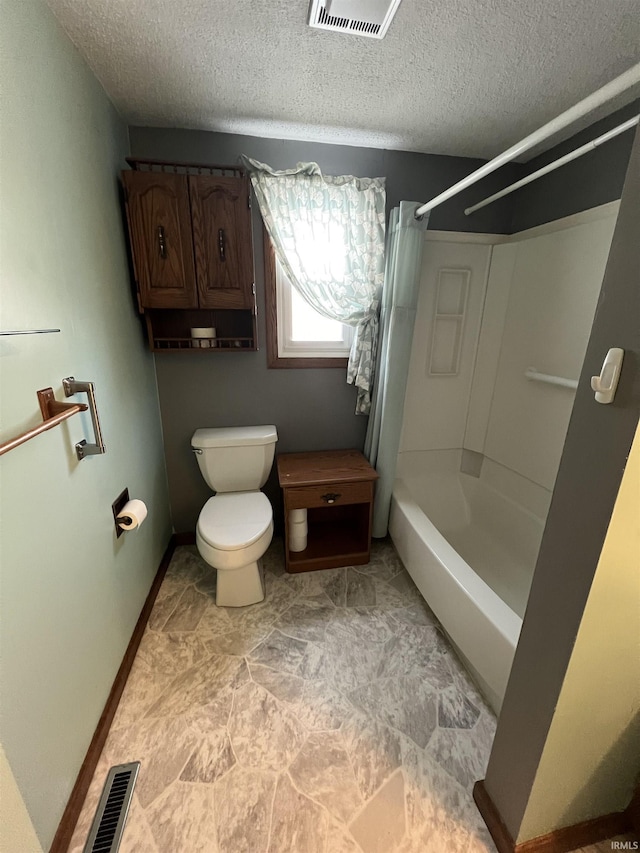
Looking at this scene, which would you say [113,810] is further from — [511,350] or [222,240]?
[511,350]

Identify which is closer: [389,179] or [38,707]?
[38,707]

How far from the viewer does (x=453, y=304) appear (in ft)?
7.12

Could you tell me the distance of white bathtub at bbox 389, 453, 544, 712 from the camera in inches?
51.0

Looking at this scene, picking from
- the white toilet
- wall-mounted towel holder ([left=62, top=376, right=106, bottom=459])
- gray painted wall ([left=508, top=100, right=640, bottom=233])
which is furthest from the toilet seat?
gray painted wall ([left=508, top=100, right=640, bottom=233])

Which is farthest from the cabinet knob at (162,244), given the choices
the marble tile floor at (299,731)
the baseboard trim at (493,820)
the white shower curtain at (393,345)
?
the baseboard trim at (493,820)

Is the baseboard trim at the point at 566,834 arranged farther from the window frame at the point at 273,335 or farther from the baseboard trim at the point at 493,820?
the window frame at the point at 273,335

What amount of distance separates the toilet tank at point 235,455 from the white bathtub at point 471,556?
829mm

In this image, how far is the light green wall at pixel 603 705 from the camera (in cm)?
70

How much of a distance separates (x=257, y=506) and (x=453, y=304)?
1.68 m

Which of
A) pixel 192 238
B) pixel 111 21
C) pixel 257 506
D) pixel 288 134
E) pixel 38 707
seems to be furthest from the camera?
pixel 257 506

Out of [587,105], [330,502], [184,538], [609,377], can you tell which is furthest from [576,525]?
[184,538]

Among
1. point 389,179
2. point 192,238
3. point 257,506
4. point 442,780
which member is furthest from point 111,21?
point 442,780

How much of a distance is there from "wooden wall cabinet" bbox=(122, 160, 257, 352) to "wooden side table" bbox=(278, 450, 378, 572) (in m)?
0.84

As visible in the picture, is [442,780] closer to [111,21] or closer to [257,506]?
[257,506]
